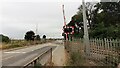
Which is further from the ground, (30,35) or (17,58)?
(30,35)

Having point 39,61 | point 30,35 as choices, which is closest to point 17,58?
point 39,61

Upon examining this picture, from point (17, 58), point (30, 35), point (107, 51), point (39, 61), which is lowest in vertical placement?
point (17, 58)

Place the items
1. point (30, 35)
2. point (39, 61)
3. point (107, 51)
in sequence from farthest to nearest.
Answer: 1. point (30, 35)
2. point (39, 61)
3. point (107, 51)

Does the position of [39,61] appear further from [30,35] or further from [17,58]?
[30,35]

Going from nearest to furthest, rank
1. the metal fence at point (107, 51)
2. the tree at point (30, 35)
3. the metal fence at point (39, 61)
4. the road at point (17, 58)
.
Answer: the metal fence at point (39, 61) → the metal fence at point (107, 51) → the road at point (17, 58) → the tree at point (30, 35)

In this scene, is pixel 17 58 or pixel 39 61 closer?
pixel 39 61

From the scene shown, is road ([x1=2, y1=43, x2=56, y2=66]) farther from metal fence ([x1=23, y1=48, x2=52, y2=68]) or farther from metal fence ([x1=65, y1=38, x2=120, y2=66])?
metal fence ([x1=65, y1=38, x2=120, y2=66])

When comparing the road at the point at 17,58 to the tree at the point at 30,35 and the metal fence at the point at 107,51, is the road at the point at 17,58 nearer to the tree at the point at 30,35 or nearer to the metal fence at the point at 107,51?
the metal fence at the point at 107,51

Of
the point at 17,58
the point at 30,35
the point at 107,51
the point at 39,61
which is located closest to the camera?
the point at 107,51

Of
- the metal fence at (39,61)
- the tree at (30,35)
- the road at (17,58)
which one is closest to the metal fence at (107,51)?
the metal fence at (39,61)

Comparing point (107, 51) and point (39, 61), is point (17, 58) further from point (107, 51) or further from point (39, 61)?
point (107, 51)

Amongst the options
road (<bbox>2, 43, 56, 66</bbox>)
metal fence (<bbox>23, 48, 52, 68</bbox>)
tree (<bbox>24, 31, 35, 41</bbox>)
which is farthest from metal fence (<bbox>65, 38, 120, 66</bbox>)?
tree (<bbox>24, 31, 35, 41</bbox>)

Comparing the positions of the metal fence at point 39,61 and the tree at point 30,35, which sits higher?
the tree at point 30,35

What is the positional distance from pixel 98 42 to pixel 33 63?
17.2ft
